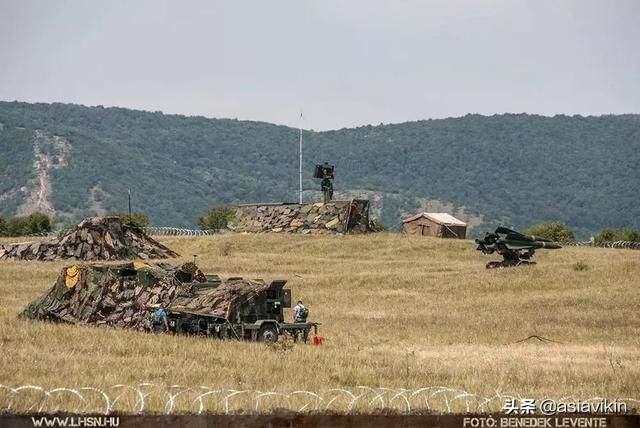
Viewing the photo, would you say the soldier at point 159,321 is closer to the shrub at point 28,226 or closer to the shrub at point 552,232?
the shrub at point 552,232

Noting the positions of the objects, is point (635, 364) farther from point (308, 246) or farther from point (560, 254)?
point (308, 246)

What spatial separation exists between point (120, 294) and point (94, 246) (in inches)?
1154

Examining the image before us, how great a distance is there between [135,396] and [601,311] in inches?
991

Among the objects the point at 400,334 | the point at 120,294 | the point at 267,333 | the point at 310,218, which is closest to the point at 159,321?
the point at 120,294

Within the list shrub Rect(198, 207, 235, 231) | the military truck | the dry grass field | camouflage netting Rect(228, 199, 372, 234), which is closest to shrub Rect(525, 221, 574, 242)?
camouflage netting Rect(228, 199, 372, 234)

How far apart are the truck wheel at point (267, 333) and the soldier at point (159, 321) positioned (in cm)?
296

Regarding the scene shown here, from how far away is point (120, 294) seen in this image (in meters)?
33.8

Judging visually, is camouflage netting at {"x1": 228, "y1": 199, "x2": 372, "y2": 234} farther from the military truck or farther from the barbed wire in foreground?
the barbed wire in foreground

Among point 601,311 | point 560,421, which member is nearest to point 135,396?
point 560,421

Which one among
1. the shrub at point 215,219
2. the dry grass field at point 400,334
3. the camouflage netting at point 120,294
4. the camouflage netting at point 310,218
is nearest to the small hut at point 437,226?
the camouflage netting at point 310,218

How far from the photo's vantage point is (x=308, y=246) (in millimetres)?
67750

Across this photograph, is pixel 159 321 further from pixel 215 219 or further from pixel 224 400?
pixel 215 219

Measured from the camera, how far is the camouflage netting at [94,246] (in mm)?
61688

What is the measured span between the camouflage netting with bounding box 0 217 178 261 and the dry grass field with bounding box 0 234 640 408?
2713mm
